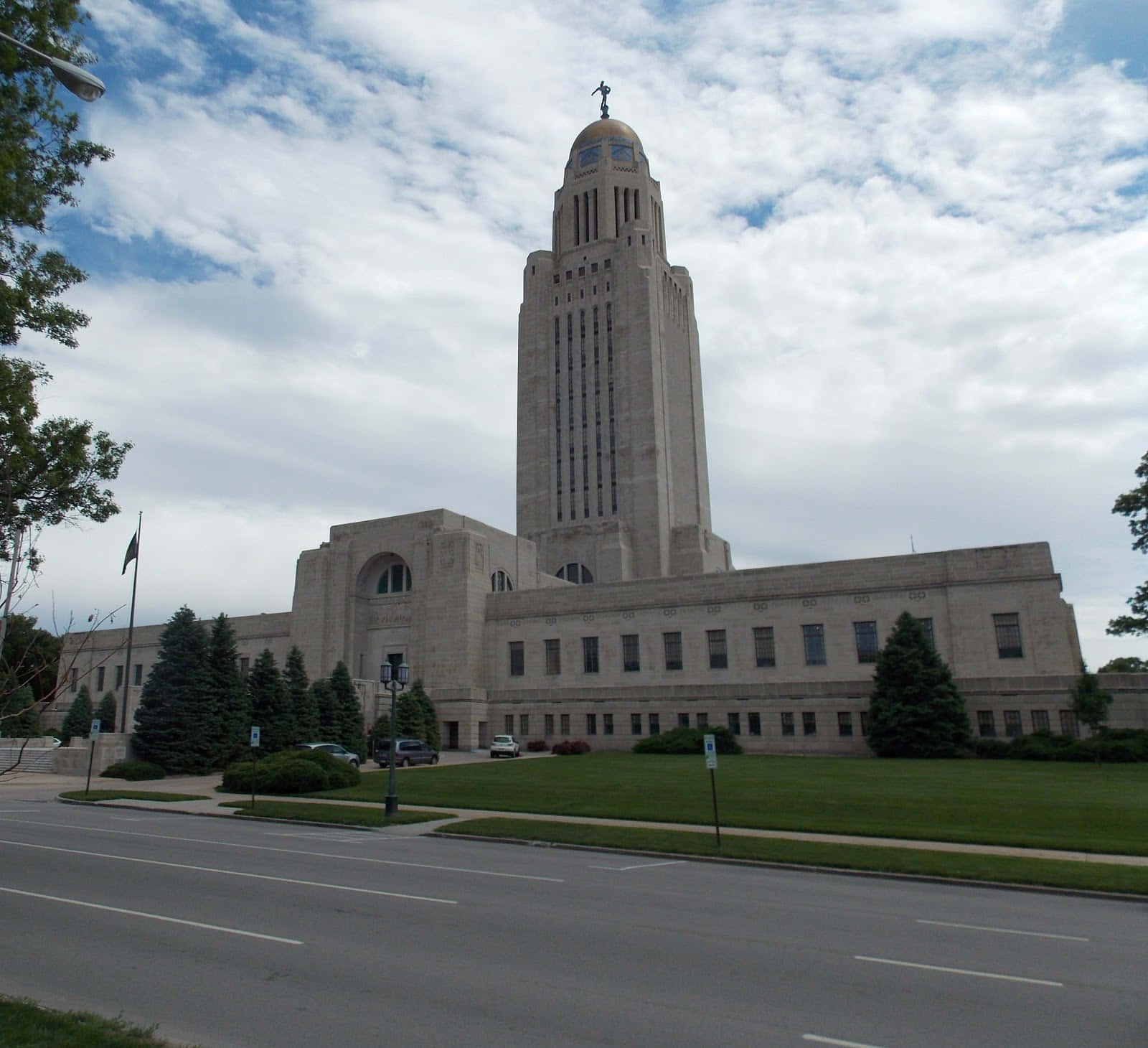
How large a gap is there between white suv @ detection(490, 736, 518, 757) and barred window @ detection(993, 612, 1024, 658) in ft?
89.0

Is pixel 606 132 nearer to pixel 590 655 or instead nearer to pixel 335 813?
pixel 590 655

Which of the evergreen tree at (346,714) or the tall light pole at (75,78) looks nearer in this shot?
the tall light pole at (75,78)

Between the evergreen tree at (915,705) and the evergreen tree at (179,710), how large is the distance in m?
31.9

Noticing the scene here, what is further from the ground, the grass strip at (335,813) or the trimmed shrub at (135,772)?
the trimmed shrub at (135,772)

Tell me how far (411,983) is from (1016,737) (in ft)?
132

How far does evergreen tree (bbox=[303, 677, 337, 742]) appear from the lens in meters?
45.7

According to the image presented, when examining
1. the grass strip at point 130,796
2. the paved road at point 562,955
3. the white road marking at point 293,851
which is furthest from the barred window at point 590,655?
the paved road at point 562,955

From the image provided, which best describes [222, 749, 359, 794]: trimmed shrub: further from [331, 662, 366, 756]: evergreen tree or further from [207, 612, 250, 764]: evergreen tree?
[331, 662, 366, 756]: evergreen tree

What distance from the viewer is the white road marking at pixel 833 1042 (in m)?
6.36

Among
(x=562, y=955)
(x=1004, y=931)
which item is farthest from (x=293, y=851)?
(x=1004, y=931)

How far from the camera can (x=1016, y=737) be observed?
40.5 m

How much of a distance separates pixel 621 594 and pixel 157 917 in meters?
45.9

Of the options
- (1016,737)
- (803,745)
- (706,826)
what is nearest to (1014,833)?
(706,826)

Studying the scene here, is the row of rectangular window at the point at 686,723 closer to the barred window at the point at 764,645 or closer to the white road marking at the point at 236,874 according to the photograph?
the barred window at the point at 764,645
